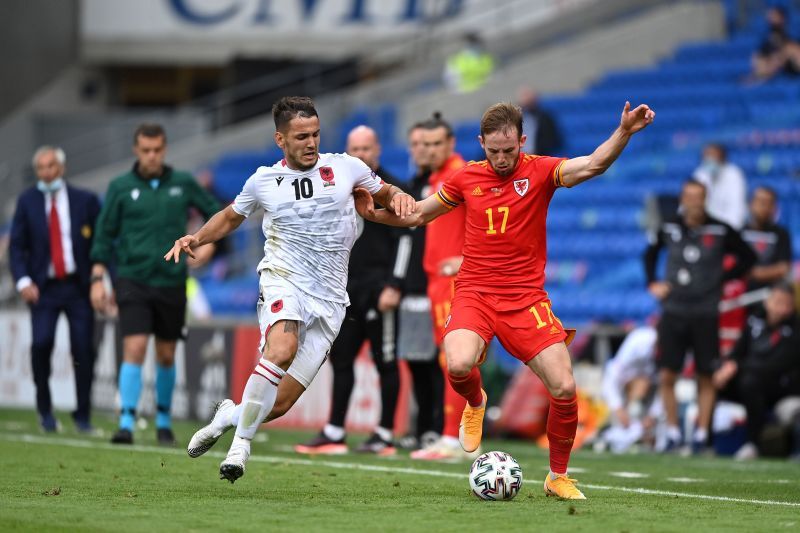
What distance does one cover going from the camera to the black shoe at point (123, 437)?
11891 millimetres

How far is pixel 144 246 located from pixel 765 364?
5.73 m

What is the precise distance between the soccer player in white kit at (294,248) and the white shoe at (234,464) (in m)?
0.25

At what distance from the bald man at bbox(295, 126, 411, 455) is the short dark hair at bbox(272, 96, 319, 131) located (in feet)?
11.1

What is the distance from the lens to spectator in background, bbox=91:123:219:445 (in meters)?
11.8

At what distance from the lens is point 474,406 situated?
8719 mm

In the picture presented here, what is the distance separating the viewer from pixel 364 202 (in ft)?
29.1

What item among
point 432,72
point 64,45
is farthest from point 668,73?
point 64,45

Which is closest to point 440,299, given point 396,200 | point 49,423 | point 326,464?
point 326,464

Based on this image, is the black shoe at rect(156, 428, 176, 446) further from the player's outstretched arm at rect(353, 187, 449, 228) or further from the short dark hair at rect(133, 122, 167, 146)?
the player's outstretched arm at rect(353, 187, 449, 228)

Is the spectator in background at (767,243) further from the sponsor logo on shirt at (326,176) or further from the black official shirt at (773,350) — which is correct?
the sponsor logo on shirt at (326,176)

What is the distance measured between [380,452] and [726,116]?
11.7 m

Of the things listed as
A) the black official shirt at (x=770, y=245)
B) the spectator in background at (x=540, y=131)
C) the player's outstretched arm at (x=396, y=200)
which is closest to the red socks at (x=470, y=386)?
the player's outstretched arm at (x=396, y=200)

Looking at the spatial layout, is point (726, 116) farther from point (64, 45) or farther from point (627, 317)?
point (64, 45)

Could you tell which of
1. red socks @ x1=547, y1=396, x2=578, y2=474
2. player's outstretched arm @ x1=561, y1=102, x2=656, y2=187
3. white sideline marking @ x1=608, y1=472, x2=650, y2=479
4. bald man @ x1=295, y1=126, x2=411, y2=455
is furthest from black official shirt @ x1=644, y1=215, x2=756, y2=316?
player's outstretched arm @ x1=561, y1=102, x2=656, y2=187
